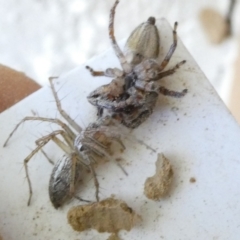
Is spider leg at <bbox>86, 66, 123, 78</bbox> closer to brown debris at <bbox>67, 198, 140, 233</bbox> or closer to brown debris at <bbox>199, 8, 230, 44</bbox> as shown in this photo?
brown debris at <bbox>67, 198, 140, 233</bbox>

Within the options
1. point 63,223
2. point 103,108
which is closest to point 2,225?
point 63,223

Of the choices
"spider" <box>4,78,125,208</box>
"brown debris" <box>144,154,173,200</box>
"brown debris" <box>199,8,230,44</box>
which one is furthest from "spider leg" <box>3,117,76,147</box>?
"brown debris" <box>199,8,230,44</box>

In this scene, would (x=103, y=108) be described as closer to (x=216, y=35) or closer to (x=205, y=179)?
(x=205, y=179)

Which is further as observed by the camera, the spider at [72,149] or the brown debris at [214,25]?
the brown debris at [214,25]

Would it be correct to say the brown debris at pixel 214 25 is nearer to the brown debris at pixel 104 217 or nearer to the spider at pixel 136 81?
the spider at pixel 136 81

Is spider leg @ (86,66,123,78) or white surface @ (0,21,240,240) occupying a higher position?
spider leg @ (86,66,123,78)

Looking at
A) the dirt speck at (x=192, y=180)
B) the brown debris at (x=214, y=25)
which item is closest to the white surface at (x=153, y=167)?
the dirt speck at (x=192, y=180)
